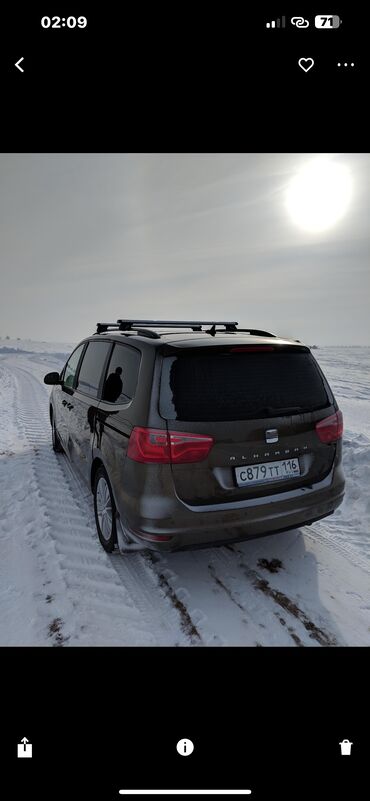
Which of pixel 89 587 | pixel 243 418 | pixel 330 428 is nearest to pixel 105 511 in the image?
pixel 89 587

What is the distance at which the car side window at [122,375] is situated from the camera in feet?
8.74

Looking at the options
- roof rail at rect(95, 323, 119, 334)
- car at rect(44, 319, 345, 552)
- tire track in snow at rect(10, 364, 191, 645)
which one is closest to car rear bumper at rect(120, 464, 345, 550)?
car at rect(44, 319, 345, 552)
